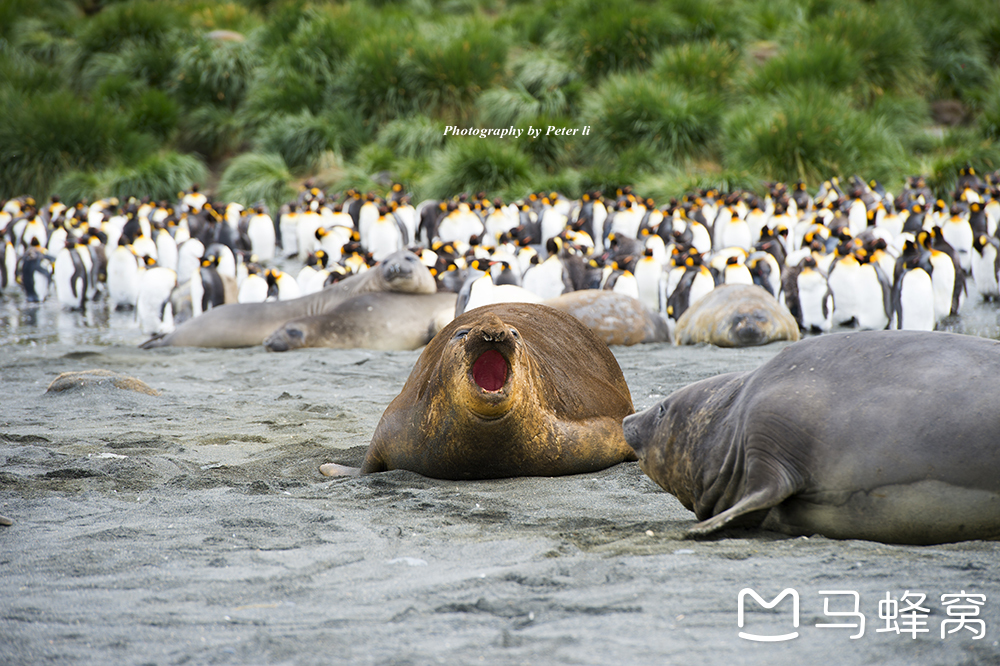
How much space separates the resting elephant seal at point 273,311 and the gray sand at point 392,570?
4942 mm

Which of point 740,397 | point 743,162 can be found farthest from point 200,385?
point 743,162

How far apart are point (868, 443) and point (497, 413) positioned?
151 centimetres

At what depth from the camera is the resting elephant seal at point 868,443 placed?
99.6 inches

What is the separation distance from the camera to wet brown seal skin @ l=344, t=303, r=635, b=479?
3.71 m

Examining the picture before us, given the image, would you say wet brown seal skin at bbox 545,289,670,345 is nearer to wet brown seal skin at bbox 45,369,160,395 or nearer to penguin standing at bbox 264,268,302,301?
wet brown seal skin at bbox 45,369,160,395

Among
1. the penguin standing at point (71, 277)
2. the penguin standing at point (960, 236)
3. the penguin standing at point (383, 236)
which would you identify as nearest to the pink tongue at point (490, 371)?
the penguin standing at point (960, 236)

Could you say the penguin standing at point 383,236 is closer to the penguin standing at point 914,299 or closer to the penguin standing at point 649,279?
the penguin standing at point 649,279

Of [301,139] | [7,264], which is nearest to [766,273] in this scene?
[7,264]

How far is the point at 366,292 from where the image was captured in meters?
9.86

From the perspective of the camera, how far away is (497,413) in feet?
12.2

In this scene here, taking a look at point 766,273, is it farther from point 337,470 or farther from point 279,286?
point 337,470

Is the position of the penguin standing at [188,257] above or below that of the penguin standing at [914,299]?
above

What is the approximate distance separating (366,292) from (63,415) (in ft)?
14.8

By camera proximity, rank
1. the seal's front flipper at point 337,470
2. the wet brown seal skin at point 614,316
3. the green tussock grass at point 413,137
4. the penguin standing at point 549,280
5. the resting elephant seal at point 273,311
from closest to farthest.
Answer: the seal's front flipper at point 337,470
the wet brown seal skin at point 614,316
the resting elephant seal at point 273,311
the penguin standing at point 549,280
the green tussock grass at point 413,137
